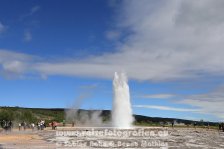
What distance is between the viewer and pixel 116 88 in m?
71.2

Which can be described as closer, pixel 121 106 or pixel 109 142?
pixel 109 142

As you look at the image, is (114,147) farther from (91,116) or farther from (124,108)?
Answer: (91,116)

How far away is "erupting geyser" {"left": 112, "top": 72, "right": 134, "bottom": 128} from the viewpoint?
69938 millimetres

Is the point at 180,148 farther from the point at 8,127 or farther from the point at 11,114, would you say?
the point at 11,114

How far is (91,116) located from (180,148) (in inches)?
4718

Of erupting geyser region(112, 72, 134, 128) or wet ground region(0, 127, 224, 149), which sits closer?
wet ground region(0, 127, 224, 149)

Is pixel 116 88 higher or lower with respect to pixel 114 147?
higher

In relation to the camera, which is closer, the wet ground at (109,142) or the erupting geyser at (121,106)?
the wet ground at (109,142)

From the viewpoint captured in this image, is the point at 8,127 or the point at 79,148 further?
the point at 8,127

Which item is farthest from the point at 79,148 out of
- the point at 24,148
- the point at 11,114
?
the point at 11,114

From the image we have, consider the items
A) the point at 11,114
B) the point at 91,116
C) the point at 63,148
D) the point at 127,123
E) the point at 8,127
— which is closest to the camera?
the point at 63,148

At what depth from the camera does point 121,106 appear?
70125mm

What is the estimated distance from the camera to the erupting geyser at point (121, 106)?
229 ft

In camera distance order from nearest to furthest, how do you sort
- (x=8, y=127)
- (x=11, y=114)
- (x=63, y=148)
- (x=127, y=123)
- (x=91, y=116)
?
(x=63, y=148)
(x=8, y=127)
(x=127, y=123)
(x=11, y=114)
(x=91, y=116)
